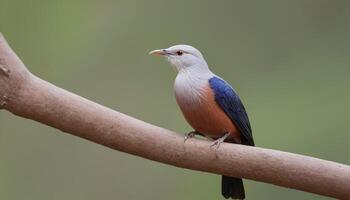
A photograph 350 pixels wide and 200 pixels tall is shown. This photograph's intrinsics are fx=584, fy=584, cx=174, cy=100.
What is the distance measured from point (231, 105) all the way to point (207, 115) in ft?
0.31

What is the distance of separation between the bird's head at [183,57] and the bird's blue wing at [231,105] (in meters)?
0.07

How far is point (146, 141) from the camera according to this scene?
1252mm

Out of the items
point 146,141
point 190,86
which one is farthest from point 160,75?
point 146,141

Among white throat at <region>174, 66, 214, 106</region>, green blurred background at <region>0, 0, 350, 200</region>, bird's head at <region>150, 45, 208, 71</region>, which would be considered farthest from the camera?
green blurred background at <region>0, 0, 350, 200</region>

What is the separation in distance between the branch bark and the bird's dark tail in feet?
1.05

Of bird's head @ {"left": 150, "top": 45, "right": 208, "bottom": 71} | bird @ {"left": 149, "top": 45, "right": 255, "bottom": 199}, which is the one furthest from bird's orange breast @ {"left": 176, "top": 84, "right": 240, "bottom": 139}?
bird's head @ {"left": 150, "top": 45, "right": 208, "bottom": 71}

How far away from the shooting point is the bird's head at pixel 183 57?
1.64 metres

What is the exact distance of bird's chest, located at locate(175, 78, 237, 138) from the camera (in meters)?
1.54

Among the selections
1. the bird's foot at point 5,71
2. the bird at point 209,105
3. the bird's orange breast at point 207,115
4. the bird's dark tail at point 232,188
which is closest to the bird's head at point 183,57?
the bird at point 209,105

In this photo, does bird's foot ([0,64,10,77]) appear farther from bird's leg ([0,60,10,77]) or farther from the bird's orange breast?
the bird's orange breast

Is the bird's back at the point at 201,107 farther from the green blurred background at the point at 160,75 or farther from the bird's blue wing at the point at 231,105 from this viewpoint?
the green blurred background at the point at 160,75

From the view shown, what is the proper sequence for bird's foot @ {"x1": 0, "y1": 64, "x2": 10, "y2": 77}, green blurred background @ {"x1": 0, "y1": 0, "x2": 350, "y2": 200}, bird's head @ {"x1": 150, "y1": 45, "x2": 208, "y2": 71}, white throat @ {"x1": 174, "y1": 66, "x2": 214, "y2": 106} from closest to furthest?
bird's foot @ {"x1": 0, "y1": 64, "x2": 10, "y2": 77} < white throat @ {"x1": 174, "y1": 66, "x2": 214, "y2": 106} < bird's head @ {"x1": 150, "y1": 45, "x2": 208, "y2": 71} < green blurred background @ {"x1": 0, "y1": 0, "x2": 350, "y2": 200}

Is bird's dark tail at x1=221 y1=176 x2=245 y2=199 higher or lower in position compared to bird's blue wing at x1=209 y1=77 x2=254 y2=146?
lower

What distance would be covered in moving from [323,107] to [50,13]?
3.95 feet
